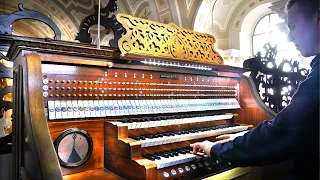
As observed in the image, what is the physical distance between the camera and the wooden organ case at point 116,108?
57.5 inches

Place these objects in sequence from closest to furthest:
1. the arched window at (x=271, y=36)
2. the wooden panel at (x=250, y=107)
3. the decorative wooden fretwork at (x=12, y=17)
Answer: the decorative wooden fretwork at (x=12, y=17) → the wooden panel at (x=250, y=107) → the arched window at (x=271, y=36)

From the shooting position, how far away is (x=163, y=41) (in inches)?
→ 87.9

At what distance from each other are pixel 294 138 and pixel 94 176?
1.28 metres

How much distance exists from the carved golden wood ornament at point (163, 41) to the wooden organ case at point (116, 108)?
0.01 meters

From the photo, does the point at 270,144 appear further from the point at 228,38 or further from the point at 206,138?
the point at 228,38

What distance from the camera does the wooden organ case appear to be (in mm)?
1460

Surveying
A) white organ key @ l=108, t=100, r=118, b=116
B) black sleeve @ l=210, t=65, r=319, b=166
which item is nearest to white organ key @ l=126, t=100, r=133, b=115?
white organ key @ l=108, t=100, r=118, b=116

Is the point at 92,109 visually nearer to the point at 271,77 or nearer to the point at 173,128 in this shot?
the point at 173,128

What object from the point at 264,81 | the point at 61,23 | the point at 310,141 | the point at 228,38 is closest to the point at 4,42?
the point at 310,141

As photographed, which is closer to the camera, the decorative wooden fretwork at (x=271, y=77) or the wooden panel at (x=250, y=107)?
the wooden panel at (x=250, y=107)

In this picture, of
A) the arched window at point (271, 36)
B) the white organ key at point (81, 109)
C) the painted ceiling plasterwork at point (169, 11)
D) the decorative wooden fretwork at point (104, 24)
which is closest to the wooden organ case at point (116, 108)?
the white organ key at point (81, 109)

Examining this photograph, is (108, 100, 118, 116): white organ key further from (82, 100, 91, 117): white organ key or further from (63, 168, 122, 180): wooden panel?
(63, 168, 122, 180): wooden panel

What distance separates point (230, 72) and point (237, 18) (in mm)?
4750

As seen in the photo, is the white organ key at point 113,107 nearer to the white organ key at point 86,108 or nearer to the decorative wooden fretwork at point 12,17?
the white organ key at point 86,108
